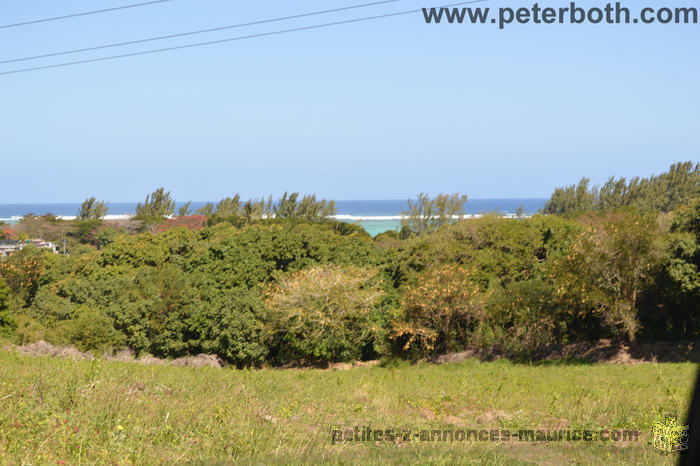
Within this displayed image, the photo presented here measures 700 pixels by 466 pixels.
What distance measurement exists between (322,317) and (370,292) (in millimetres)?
3308

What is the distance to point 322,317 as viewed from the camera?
91.5 ft

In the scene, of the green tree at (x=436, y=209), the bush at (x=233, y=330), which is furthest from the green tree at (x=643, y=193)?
the bush at (x=233, y=330)

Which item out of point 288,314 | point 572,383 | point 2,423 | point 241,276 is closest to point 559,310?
point 572,383

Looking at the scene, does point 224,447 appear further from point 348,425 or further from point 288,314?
point 288,314

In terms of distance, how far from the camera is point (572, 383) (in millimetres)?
17453

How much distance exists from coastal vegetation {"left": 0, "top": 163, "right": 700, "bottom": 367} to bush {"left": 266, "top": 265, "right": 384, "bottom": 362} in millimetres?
72

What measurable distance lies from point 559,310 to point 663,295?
4.48m

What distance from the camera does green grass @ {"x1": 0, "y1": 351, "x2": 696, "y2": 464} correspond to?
791 cm

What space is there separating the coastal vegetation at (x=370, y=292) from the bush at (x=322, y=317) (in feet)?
0.24

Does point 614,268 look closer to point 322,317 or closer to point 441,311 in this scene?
point 441,311

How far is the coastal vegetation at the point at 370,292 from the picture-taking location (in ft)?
84.8

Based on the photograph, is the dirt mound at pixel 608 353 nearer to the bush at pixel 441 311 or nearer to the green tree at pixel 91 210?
the bush at pixel 441 311

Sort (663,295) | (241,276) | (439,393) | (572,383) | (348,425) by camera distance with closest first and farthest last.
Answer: (348,425) → (439,393) → (572,383) → (663,295) → (241,276)

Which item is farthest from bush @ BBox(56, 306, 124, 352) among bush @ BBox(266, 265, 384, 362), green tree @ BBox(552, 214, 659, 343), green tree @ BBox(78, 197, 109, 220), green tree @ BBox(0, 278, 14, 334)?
green tree @ BBox(78, 197, 109, 220)
